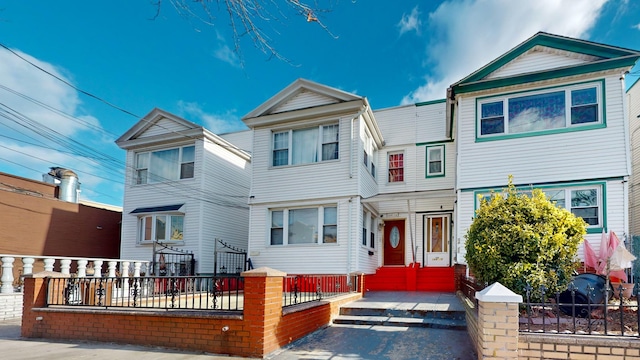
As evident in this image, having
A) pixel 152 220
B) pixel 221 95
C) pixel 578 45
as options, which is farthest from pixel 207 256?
pixel 578 45

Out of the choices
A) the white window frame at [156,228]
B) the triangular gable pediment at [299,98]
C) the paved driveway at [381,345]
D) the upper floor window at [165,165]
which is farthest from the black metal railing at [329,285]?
the upper floor window at [165,165]

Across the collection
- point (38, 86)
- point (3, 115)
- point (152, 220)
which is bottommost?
point (152, 220)

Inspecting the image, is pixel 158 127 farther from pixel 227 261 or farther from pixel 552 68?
pixel 552 68

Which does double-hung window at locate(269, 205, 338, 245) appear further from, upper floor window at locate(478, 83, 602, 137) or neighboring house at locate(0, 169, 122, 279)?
neighboring house at locate(0, 169, 122, 279)

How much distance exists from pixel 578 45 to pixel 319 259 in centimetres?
942

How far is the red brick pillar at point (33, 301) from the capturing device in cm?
795

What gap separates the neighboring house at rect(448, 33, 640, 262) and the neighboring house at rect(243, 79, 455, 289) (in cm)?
170

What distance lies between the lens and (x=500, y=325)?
202 inches

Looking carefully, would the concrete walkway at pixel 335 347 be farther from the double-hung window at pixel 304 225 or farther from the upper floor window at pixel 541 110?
the upper floor window at pixel 541 110

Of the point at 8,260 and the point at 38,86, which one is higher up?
the point at 38,86

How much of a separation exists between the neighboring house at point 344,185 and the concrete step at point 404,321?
11.6ft

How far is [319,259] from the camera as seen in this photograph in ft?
41.9

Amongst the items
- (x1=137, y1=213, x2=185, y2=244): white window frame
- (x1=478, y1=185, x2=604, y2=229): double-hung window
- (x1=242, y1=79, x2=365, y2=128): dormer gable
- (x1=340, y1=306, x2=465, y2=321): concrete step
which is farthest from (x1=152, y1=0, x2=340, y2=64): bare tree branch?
(x1=137, y1=213, x2=185, y2=244): white window frame

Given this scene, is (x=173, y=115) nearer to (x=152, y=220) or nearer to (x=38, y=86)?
(x=152, y=220)
